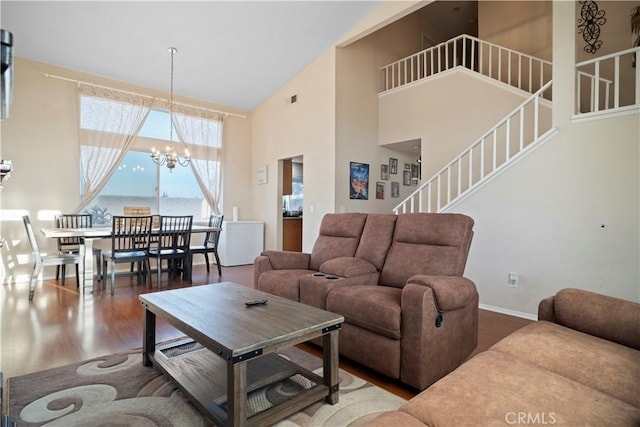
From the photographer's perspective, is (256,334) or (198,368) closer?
(256,334)

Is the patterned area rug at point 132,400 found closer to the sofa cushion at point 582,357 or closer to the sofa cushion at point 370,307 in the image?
the sofa cushion at point 370,307

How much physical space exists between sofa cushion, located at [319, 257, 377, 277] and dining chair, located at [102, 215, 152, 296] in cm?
271

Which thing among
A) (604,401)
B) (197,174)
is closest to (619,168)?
(604,401)

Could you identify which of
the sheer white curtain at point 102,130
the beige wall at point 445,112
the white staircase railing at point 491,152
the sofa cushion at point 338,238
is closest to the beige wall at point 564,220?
the white staircase railing at point 491,152

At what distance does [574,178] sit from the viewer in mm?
3014

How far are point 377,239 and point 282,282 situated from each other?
0.91 meters

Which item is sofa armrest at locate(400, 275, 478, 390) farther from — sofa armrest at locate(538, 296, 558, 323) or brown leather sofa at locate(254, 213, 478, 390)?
sofa armrest at locate(538, 296, 558, 323)

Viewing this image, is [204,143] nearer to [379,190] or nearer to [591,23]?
[379,190]

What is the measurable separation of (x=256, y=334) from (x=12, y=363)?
6.39ft

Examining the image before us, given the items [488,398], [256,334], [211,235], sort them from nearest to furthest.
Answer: [488,398]
[256,334]
[211,235]

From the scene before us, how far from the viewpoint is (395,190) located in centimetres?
625

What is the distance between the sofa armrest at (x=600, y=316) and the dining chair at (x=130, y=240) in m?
4.26

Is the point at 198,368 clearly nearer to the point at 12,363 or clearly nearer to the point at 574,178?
the point at 12,363

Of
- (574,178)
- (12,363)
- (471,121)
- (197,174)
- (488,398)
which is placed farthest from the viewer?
(197,174)
